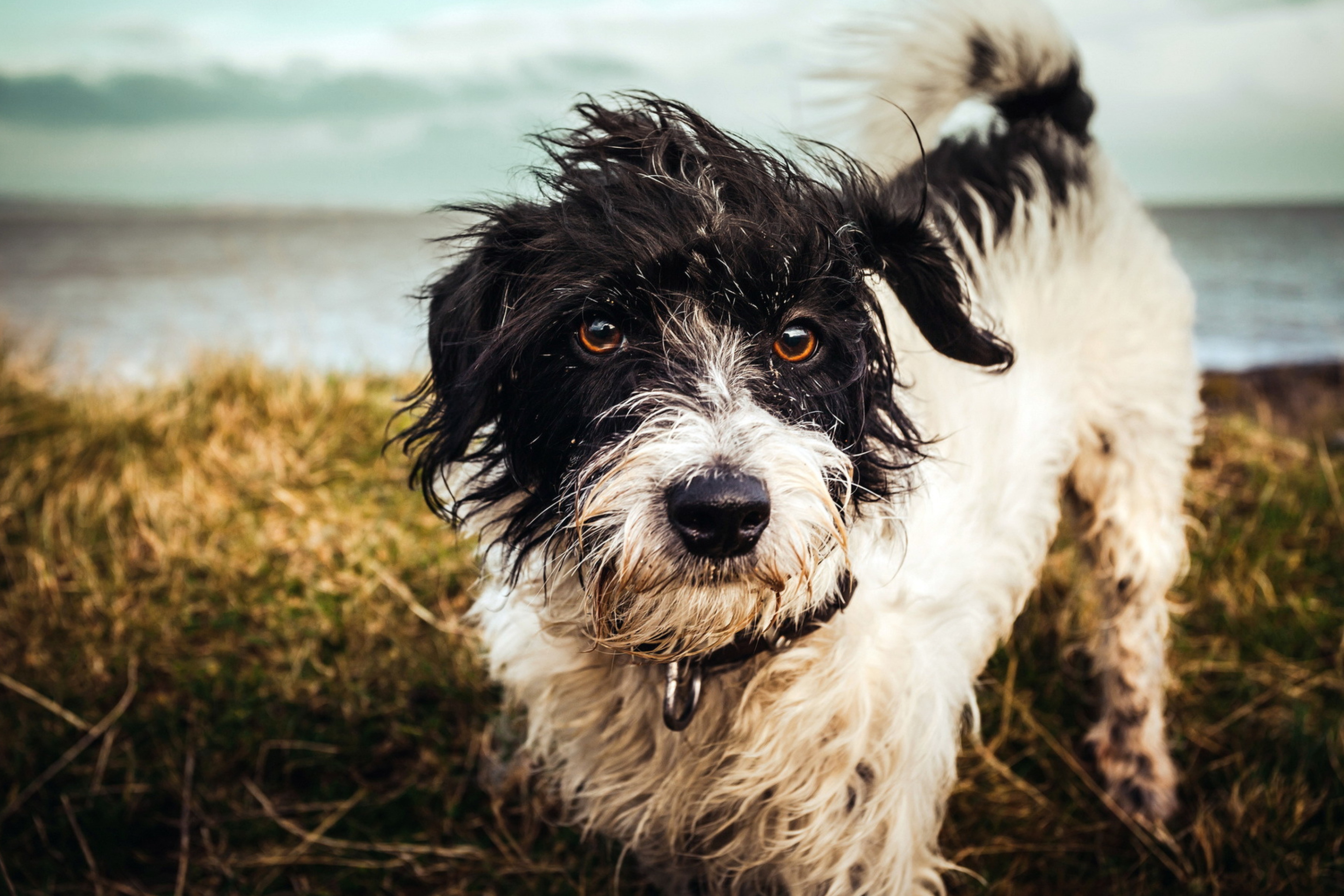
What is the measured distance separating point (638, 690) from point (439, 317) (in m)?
0.92

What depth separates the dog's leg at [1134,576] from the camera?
261cm

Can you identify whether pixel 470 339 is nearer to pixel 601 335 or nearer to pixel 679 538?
pixel 601 335

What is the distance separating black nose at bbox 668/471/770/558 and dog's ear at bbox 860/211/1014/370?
74 centimetres

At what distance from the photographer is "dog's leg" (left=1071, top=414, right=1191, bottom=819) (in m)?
2.61

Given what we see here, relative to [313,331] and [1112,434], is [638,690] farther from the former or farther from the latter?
[313,331]

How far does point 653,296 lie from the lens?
1.53 metres

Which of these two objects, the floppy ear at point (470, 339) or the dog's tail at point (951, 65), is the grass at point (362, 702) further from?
the dog's tail at point (951, 65)

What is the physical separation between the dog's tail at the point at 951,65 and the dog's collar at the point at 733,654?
62.8 inches

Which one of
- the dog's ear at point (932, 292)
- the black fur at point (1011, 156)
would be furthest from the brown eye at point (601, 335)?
the black fur at point (1011, 156)

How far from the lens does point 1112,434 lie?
2.57m

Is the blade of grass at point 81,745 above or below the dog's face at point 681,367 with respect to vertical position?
below

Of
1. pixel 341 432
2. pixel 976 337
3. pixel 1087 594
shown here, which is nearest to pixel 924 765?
pixel 976 337

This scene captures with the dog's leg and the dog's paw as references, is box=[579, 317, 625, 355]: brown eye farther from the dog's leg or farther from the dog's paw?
the dog's paw

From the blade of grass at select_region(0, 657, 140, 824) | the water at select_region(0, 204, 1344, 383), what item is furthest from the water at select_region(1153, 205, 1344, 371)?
the blade of grass at select_region(0, 657, 140, 824)
